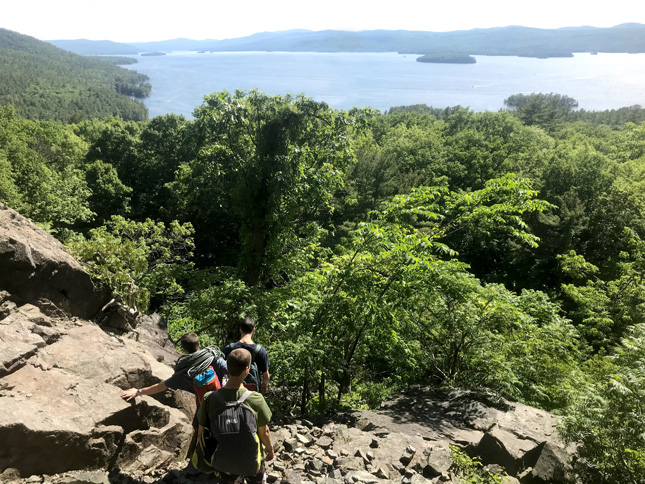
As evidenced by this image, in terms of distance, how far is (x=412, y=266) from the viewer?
740cm

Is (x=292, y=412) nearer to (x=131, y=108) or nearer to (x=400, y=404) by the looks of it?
(x=400, y=404)

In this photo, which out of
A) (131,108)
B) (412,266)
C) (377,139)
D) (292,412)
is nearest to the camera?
(412,266)

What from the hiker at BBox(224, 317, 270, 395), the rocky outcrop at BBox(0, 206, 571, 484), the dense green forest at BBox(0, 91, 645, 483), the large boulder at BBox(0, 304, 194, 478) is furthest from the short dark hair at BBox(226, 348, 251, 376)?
the dense green forest at BBox(0, 91, 645, 483)

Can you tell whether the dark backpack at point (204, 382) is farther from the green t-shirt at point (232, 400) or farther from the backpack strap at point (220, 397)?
the backpack strap at point (220, 397)

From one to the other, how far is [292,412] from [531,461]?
4663 millimetres

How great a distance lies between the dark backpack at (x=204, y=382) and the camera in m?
4.81

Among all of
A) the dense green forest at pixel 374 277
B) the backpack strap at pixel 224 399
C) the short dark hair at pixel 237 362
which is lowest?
the dense green forest at pixel 374 277

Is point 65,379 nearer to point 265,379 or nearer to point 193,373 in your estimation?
point 193,373

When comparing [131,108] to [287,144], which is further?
[131,108]

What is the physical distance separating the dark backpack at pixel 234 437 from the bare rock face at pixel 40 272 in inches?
163

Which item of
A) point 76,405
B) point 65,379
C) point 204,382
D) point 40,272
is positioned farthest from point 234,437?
point 40,272

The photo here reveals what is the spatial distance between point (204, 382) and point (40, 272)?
3495mm

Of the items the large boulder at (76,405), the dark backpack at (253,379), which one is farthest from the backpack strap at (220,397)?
the large boulder at (76,405)

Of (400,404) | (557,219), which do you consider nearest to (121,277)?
(400,404)
